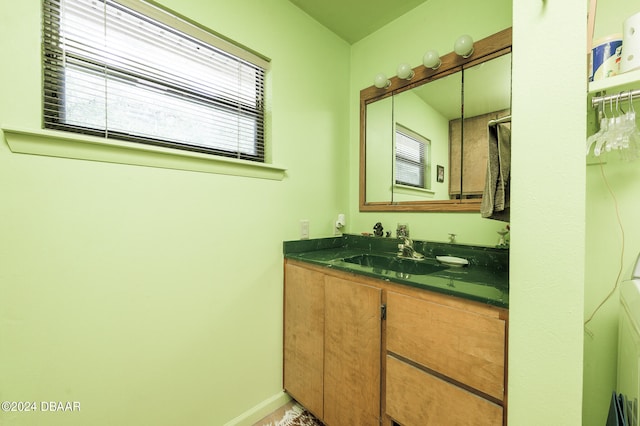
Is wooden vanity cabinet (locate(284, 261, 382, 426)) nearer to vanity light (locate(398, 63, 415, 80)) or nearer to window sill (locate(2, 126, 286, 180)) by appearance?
window sill (locate(2, 126, 286, 180))

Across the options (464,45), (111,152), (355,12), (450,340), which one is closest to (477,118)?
(464,45)

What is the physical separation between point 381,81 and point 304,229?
118cm

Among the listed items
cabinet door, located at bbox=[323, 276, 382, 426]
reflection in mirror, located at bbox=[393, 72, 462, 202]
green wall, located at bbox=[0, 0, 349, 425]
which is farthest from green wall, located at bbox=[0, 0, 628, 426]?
cabinet door, located at bbox=[323, 276, 382, 426]

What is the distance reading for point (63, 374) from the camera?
97 centimetres

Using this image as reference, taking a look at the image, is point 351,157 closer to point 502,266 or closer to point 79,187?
point 502,266

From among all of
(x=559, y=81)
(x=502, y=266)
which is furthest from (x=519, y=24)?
(x=502, y=266)

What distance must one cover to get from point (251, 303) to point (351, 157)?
134 cm

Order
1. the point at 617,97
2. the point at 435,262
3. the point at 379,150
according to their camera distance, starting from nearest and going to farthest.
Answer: the point at 617,97, the point at 435,262, the point at 379,150

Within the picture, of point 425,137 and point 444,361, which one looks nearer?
point 444,361

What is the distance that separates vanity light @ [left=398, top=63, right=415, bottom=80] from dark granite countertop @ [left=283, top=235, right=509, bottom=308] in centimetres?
109

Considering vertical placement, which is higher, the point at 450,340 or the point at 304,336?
the point at 450,340

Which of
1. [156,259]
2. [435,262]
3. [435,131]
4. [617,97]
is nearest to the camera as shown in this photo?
[617,97]

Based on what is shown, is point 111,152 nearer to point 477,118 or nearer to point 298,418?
point 298,418

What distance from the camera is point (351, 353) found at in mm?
1217
